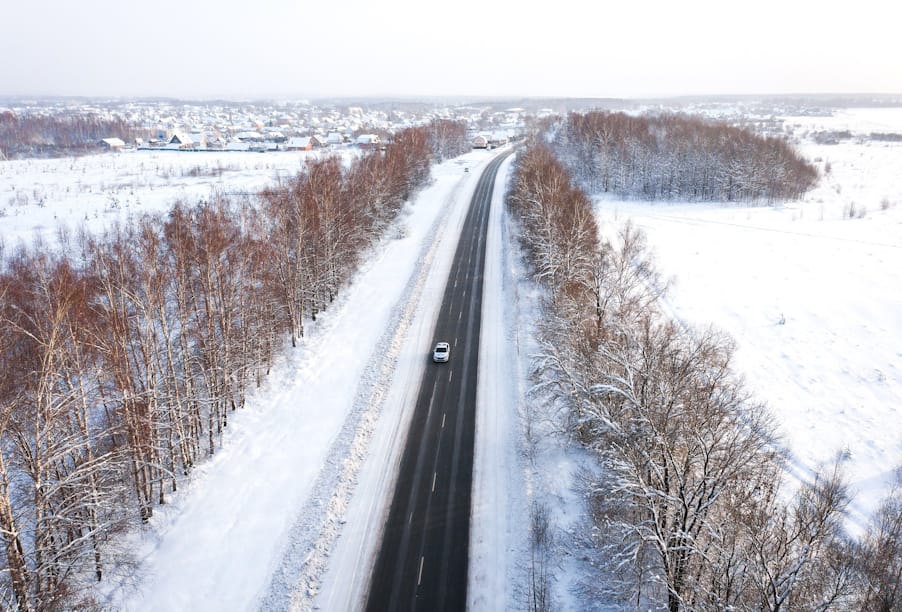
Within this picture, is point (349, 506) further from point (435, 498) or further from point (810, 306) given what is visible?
point (810, 306)

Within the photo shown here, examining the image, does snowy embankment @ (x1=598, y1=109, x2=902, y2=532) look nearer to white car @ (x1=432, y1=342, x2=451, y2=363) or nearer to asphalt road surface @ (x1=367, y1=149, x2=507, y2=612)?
asphalt road surface @ (x1=367, y1=149, x2=507, y2=612)

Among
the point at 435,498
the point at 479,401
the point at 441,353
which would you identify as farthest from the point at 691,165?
the point at 435,498

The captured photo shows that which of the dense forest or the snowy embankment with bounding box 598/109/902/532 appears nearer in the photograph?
the snowy embankment with bounding box 598/109/902/532

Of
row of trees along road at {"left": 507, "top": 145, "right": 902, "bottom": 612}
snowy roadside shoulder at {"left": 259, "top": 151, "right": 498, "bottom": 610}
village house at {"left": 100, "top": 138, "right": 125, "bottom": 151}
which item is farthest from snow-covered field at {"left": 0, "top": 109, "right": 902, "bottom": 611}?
village house at {"left": 100, "top": 138, "right": 125, "bottom": 151}

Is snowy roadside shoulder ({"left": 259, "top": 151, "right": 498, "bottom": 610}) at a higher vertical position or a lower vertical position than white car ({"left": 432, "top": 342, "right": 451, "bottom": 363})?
lower

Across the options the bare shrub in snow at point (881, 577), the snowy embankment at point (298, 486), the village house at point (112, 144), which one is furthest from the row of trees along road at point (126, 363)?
the village house at point (112, 144)

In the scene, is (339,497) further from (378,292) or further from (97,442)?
(378,292)
